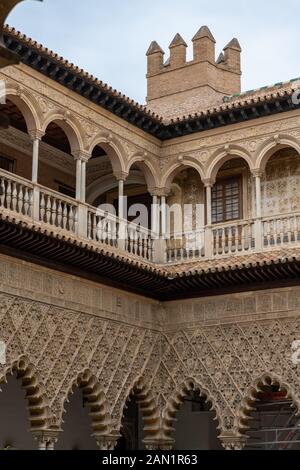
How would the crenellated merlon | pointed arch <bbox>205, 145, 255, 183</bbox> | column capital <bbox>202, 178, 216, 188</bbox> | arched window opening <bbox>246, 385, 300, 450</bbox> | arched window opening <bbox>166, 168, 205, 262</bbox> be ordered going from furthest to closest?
the crenellated merlon, arched window opening <bbox>246, 385, 300, 450</bbox>, arched window opening <bbox>166, 168, 205, 262</bbox>, column capital <bbox>202, 178, 216, 188</bbox>, pointed arch <bbox>205, 145, 255, 183</bbox>

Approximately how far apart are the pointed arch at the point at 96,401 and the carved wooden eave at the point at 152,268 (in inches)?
59.0

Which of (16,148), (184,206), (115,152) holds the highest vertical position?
(16,148)

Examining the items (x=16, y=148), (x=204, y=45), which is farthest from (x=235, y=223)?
(x=204, y=45)

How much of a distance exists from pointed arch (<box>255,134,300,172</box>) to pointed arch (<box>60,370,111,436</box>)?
14.7ft

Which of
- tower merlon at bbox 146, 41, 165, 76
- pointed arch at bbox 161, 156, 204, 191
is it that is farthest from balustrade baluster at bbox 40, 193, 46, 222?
tower merlon at bbox 146, 41, 165, 76

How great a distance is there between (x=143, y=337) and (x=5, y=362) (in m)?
3.33

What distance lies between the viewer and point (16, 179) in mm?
11508

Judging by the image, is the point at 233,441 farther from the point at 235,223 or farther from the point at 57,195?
the point at 57,195

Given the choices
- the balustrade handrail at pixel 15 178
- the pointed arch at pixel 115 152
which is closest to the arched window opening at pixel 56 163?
the pointed arch at pixel 115 152

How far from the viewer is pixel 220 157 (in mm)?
14477

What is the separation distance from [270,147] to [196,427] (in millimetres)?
5831

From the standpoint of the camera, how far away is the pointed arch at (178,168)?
48.3 ft

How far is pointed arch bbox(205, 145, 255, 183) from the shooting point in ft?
46.9

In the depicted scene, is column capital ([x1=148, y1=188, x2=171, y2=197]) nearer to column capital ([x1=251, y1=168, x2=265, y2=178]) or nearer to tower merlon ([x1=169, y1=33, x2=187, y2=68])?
column capital ([x1=251, y1=168, x2=265, y2=178])
